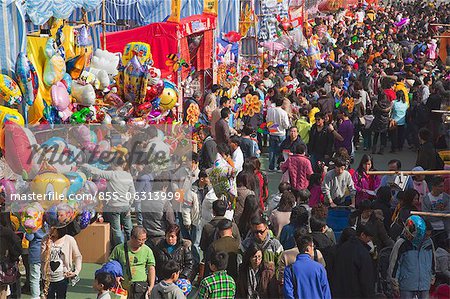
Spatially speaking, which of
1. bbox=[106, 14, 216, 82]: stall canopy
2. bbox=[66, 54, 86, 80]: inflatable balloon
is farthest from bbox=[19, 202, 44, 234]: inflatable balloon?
bbox=[106, 14, 216, 82]: stall canopy

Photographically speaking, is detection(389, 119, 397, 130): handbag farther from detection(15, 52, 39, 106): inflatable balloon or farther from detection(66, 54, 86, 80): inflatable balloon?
detection(15, 52, 39, 106): inflatable balloon

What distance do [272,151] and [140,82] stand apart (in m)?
3.08

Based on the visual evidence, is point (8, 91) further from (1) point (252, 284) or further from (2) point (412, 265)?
(2) point (412, 265)

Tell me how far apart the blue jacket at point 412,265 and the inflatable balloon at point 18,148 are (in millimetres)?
4208

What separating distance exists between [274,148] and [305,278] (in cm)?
811

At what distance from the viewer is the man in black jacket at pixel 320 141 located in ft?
43.2

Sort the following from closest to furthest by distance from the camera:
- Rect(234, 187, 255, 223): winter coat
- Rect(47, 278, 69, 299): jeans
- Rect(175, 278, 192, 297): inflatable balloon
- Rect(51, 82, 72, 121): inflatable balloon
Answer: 1. Rect(175, 278, 192, 297): inflatable balloon
2. Rect(47, 278, 69, 299): jeans
3. Rect(234, 187, 255, 223): winter coat
4. Rect(51, 82, 72, 121): inflatable balloon

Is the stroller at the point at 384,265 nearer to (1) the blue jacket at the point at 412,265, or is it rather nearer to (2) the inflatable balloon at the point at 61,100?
(1) the blue jacket at the point at 412,265

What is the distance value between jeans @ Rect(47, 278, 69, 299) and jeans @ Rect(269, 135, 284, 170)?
7110 mm

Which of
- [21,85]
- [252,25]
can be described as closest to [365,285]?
[21,85]

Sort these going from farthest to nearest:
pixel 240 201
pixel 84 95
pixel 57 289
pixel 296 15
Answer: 1. pixel 296 15
2. pixel 84 95
3. pixel 240 201
4. pixel 57 289

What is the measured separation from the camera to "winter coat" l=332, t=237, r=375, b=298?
7.73 meters

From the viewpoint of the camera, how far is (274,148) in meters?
15.2

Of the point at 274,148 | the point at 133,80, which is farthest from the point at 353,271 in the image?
the point at 274,148
